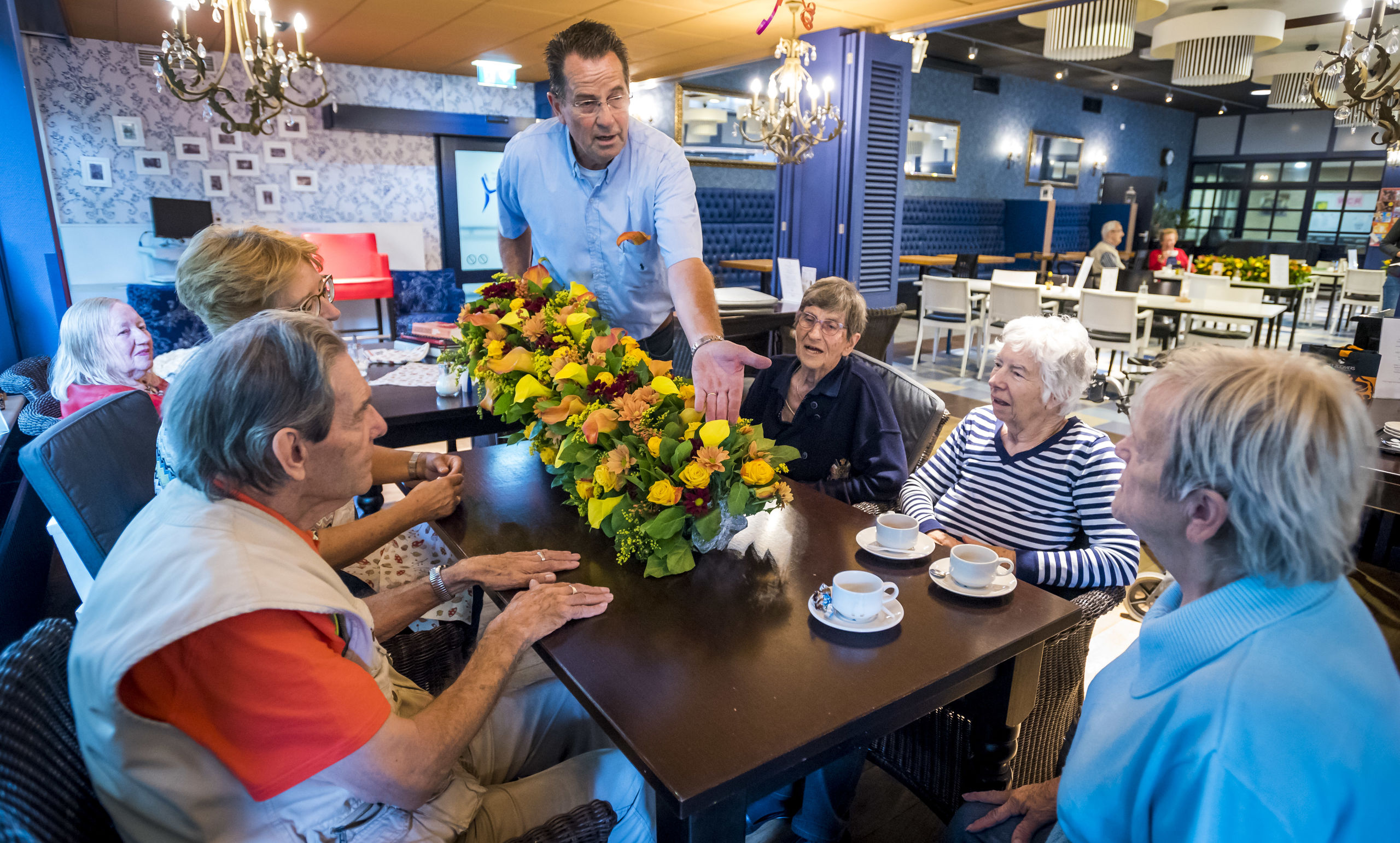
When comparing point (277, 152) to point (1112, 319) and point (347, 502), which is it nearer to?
point (347, 502)

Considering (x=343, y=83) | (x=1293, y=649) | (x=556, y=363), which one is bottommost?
(x=1293, y=649)

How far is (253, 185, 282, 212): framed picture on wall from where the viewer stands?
23.6 ft

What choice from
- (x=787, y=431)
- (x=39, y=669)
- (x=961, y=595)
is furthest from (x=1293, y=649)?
(x=787, y=431)

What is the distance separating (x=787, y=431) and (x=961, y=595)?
981mm

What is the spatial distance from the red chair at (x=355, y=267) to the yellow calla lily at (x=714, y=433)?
643 cm

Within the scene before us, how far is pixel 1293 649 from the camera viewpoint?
28.9 inches

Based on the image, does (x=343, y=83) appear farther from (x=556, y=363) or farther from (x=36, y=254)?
(x=556, y=363)

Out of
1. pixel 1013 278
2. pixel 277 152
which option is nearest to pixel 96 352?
pixel 277 152

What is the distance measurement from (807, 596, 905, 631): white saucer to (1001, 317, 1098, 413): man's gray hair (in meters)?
0.81

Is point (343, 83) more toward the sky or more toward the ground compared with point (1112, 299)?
more toward the sky

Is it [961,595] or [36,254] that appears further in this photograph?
[36,254]

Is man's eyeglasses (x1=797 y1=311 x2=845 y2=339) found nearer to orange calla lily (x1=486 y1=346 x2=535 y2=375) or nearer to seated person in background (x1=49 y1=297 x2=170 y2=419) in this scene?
orange calla lily (x1=486 y1=346 x2=535 y2=375)

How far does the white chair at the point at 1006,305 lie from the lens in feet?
20.9

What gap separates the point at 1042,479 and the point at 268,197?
7.74 m
